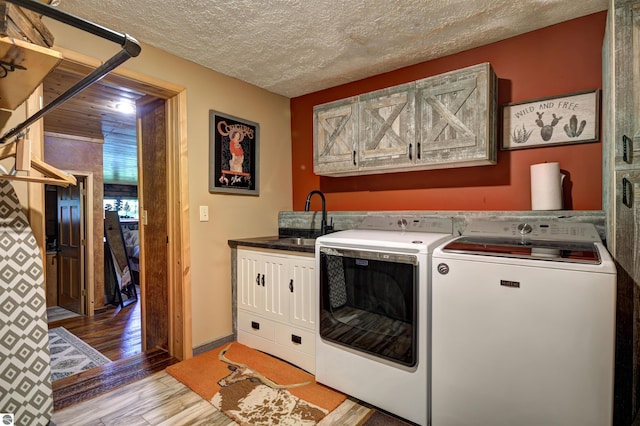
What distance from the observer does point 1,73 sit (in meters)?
1.09

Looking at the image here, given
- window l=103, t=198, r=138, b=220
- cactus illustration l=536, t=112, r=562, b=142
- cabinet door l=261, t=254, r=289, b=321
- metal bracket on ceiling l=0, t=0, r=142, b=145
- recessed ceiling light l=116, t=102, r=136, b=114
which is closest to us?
metal bracket on ceiling l=0, t=0, r=142, b=145

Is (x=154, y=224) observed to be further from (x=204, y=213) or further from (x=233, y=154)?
(x=233, y=154)

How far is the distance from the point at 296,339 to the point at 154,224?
5.01 ft

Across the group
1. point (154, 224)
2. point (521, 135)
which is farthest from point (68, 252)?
point (521, 135)

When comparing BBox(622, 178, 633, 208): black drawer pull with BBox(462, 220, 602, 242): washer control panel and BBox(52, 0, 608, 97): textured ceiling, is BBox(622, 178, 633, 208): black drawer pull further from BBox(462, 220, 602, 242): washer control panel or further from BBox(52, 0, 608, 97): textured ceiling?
BBox(52, 0, 608, 97): textured ceiling

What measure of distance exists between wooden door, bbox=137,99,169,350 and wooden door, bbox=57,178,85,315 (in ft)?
6.39

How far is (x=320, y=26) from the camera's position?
6.80ft

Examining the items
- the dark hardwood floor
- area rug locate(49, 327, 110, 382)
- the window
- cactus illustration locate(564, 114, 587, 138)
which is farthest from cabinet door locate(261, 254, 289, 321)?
the window

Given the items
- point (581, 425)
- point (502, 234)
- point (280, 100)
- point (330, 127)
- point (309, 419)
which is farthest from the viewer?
point (280, 100)

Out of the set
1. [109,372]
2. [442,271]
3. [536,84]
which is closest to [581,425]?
[442,271]

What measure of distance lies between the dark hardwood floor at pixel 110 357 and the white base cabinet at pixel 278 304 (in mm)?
670

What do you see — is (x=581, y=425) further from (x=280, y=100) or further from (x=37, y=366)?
(x=280, y=100)

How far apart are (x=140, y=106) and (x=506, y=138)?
2918mm

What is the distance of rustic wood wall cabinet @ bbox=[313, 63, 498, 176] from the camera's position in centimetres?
208
